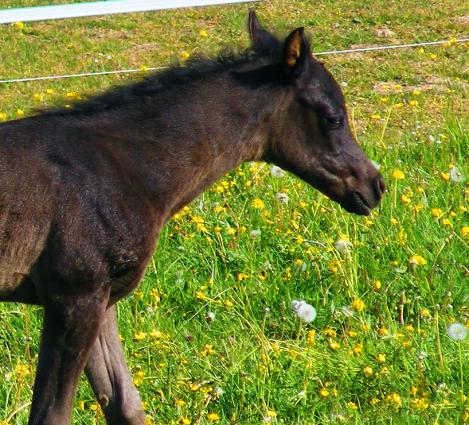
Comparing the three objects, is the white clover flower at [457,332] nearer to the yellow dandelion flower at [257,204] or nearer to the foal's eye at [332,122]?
the foal's eye at [332,122]

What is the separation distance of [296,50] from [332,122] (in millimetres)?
391

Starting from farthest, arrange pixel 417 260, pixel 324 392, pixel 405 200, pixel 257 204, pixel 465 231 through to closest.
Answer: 1. pixel 257 204
2. pixel 405 200
3. pixel 465 231
4. pixel 417 260
5. pixel 324 392

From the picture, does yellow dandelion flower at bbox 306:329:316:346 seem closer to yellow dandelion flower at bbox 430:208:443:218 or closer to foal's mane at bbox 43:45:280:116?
yellow dandelion flower at bbox 430:208:443:218

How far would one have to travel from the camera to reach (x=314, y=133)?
542 cm

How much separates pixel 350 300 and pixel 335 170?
979 mm

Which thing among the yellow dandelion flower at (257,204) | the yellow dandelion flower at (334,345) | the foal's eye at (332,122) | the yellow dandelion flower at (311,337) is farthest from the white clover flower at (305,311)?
the yellow dandelion flower at (257,204)

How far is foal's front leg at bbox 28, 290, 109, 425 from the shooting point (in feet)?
15.9

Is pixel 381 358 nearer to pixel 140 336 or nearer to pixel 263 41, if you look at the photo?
pixel 140 336

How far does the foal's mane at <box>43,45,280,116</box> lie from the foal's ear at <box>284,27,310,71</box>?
0.11 metres

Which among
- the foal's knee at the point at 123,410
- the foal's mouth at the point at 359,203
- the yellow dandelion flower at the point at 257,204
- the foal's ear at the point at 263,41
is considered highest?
the foal's ear at the point at 263,41

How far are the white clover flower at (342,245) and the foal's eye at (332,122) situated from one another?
3.09 feet

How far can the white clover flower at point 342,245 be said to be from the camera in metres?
6.24

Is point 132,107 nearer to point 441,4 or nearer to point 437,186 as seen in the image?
point 437,186

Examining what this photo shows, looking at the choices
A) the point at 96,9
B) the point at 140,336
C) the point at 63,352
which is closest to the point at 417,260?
the point at 140,336
